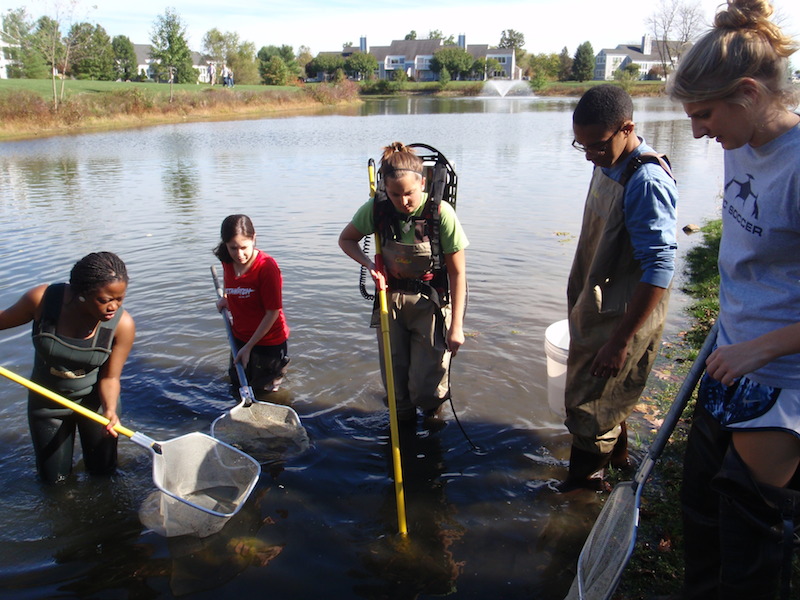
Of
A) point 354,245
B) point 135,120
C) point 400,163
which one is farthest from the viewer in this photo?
point 135,120

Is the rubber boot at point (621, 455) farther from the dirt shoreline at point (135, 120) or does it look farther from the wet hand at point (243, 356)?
the dirt shoreline at point (135, 120)

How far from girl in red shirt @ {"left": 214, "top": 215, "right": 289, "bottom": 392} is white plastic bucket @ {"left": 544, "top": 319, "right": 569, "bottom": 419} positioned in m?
2.09

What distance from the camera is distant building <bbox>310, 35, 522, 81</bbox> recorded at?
130500mm

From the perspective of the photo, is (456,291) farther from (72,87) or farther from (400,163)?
(72,87)

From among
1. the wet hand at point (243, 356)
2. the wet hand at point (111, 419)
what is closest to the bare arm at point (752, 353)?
the wet hand at point (111, 419)

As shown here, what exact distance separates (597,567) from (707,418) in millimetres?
846

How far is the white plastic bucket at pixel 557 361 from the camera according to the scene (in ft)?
13.6

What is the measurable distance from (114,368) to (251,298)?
136cm

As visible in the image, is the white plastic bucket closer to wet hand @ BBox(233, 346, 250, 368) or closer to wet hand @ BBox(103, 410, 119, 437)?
wet hand @ BBox(233, 346, 250, 368)

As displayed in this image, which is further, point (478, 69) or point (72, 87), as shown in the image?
point (478, 69)

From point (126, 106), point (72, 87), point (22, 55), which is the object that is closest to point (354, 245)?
point (126, 106)

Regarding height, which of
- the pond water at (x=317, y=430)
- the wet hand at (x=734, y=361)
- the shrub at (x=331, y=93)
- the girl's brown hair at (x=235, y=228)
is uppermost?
the shrub at (x=331, y=93)

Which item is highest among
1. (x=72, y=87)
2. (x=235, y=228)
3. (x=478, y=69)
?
(x=478, y=69)

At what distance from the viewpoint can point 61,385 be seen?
3.71 meters
